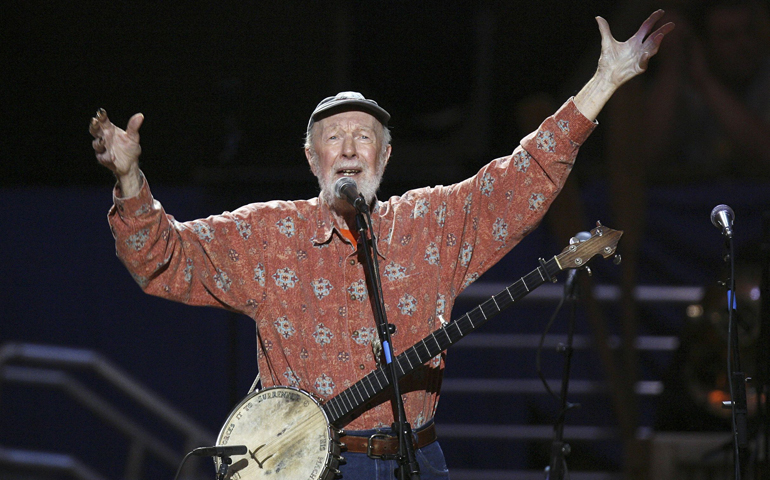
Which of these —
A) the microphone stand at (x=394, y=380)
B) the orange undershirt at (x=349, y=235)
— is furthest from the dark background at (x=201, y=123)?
the microphone stand at (x=394, y=380)

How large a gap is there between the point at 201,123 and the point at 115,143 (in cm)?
356

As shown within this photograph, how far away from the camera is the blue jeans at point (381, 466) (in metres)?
2.57

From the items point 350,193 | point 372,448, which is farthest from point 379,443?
point 350,193

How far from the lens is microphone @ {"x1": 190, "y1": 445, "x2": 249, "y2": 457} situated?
98.7 inches

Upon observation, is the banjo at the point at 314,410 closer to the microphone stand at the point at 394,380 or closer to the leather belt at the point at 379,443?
the leather belt at the point at 379,443

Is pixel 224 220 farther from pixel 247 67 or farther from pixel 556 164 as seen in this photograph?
pixel 247 67

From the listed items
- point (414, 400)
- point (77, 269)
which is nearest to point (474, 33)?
point (77, 269)

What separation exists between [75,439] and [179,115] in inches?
90.6

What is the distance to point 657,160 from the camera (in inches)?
216

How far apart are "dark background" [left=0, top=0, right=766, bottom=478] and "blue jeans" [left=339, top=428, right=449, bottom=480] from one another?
2944 millimetres

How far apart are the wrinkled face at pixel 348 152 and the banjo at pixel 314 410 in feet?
1.79

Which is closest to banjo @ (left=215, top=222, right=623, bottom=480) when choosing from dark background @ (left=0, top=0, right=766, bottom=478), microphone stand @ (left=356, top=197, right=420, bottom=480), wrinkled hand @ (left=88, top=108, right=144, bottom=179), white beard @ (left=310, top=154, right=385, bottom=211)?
microphone stand @ (left=356, top=197, right=420, bottom=480)

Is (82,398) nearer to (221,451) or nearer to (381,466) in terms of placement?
(221,451)

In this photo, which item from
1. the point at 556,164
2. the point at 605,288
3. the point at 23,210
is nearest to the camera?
the point at 556,164
